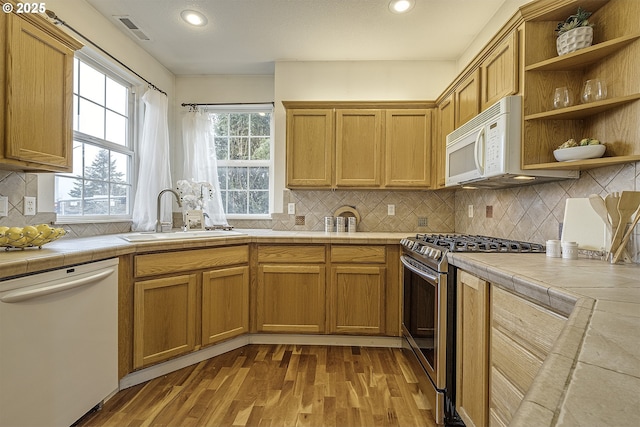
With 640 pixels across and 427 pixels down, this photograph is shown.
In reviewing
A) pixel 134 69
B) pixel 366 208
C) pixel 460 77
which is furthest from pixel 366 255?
pixel 134 69

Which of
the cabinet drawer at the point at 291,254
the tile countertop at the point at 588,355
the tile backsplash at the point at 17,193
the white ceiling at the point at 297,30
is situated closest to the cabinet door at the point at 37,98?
the tile backsplash at the point at 17,193

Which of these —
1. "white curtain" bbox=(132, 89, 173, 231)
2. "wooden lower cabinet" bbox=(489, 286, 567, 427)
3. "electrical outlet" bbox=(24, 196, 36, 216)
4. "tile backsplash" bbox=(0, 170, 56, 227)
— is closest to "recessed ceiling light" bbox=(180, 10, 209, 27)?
"white curtain" bbox=(132, 89, 173, 231)

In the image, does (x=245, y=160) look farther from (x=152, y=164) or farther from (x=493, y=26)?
(x=493, y=26)

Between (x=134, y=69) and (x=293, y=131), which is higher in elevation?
(x=134, y=69)

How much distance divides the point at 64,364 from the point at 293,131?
231 centimetres

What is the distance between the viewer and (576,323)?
0.63 metres

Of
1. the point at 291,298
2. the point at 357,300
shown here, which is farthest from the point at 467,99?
the point at 291,298

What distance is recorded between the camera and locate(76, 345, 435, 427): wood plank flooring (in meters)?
1.72

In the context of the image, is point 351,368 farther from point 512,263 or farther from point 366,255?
point 512,263

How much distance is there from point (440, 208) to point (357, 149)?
1.05 metres

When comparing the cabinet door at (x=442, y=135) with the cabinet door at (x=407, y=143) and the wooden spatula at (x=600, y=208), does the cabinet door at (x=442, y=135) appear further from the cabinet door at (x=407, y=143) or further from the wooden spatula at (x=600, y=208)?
the wooden spatula at (x=600, y=208)

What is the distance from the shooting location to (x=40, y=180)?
Result: 207 cm

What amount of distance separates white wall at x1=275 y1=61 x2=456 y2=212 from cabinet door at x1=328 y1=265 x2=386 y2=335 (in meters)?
1.76

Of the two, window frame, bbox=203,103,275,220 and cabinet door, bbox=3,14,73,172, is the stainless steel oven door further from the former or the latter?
cabinet door, bbox=3,14,73,172
